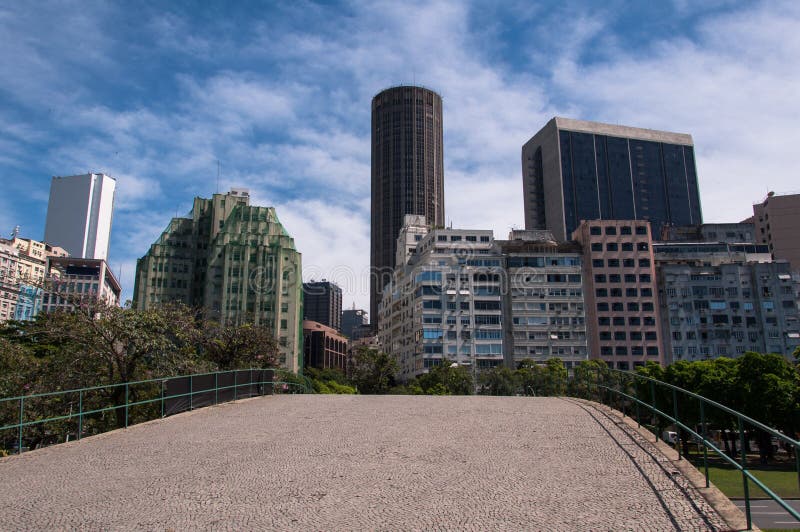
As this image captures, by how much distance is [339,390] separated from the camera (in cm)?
5206

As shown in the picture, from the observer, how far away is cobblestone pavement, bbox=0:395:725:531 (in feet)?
25.2

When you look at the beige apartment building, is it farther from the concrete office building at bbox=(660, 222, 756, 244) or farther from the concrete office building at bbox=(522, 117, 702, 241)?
the concrete office building at bbox=(660, 222, 756, 244)

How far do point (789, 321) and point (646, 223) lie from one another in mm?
24651

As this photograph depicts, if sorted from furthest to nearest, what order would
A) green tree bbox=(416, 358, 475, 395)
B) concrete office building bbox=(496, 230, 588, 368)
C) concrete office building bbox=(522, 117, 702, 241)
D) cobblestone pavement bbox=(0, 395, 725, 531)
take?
1. concrete office building bbox=(522, 117, 702, 241)
2. concrete office building bbox=(496, 230, 588, 368)
3. green tree bbox=(416, 358, 475, 395)
4. cobblestone pavement bbox=(0, 395, 725, 531)

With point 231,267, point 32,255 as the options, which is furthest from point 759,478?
point 32,255

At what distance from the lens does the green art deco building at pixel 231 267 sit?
318 feet

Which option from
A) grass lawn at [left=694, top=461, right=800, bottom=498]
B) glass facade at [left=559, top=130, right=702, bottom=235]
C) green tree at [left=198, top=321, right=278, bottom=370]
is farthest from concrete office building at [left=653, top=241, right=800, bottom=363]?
green tree at [left=198, top=321, right=278, bottom=370]

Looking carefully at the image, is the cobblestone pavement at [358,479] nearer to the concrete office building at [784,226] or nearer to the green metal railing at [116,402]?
the green metal railing at [116,402]

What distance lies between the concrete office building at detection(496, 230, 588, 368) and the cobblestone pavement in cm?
8089

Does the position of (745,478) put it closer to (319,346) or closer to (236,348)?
(236,348)

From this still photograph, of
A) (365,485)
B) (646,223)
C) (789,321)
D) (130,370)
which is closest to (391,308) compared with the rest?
(646,223)

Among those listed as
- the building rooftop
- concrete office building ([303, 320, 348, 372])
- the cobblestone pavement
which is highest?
the building rooftop

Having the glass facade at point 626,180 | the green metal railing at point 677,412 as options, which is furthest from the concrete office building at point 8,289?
the green metal railing at point 677,412

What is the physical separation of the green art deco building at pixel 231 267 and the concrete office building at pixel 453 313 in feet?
55.6
